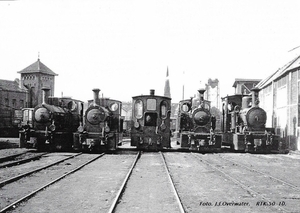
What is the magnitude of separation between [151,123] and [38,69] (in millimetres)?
43193

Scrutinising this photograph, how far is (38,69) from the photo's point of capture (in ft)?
185

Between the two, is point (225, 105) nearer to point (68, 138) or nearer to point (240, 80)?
point (68, 138)

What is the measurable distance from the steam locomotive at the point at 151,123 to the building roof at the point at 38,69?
42261 millimetres

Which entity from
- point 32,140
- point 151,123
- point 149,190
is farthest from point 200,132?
point 149,190

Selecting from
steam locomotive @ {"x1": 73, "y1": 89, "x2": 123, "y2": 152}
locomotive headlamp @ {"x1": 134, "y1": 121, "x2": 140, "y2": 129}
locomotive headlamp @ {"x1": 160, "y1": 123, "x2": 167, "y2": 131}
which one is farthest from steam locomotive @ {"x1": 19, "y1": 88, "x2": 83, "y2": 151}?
locomotive headlamp @ {"x1": 160, "y1": 123, "x2": 167, "y2": 131}

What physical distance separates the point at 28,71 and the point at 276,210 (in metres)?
55.9

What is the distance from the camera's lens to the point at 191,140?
698 inches

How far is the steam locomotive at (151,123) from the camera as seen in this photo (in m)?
17.4

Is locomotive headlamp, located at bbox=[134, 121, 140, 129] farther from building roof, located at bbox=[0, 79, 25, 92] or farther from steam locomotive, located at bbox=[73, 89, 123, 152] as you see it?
building roof, located at bbox=[0, 79, 25, 92]

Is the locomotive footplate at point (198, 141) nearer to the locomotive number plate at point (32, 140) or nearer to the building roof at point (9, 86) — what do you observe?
the locomotive number plate at point (32, 140)

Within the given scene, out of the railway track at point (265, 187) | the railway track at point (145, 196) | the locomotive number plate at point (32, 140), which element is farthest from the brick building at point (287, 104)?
the locomotive number plate at point (32, 140)

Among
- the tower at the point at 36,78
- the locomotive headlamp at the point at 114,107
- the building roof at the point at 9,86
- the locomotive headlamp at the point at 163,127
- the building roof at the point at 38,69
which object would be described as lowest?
the locomotive headlamp at the point at 163,127

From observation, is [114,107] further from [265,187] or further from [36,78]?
[36,78]

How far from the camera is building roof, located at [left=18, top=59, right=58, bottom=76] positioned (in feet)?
185
